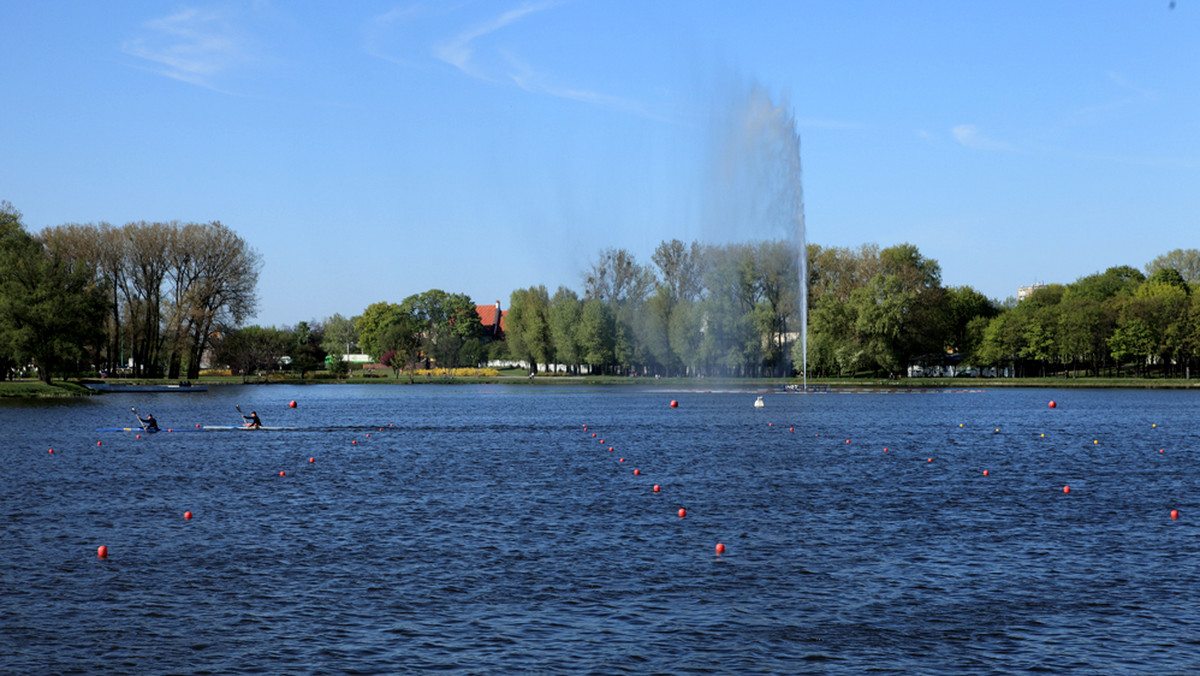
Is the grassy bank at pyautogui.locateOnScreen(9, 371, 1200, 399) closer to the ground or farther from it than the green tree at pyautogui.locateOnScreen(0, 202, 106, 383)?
closer to the ground

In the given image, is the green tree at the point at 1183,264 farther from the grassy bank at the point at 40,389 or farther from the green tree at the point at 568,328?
the grassy bank at the point at 40,389

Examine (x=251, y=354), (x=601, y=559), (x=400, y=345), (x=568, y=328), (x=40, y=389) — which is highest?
(x=568, y=328)

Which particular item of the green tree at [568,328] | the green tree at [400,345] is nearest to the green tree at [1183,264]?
the green tree at [568,328]

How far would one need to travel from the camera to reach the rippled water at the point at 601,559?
53.6 ft

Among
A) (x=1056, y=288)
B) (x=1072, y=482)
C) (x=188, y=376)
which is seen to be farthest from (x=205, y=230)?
(x=1056, y=288)

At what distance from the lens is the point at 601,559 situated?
75.0 ft

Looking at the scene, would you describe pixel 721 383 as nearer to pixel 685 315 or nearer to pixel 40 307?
pixel 685 315

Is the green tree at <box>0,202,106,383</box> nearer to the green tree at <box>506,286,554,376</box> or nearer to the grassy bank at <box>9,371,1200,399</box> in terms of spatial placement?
the grassy bank at <box>9,371,1200,399</box>

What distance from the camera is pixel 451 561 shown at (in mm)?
22688

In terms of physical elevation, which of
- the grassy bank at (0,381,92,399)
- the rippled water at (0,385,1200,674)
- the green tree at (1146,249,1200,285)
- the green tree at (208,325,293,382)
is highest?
the green tree at (1146,249,1200,285)

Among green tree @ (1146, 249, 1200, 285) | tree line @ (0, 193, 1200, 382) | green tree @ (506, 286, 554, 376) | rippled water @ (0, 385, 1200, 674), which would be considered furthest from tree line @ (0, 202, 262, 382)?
green tree @ (1146, 249, 1200, 285)

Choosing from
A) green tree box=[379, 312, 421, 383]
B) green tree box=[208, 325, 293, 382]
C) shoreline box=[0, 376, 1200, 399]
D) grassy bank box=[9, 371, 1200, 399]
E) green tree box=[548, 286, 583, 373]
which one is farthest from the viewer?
green tree box=[379, 312, 421, 383]

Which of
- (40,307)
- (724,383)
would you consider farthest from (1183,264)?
(40,307)

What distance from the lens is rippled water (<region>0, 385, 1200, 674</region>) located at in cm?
1633
